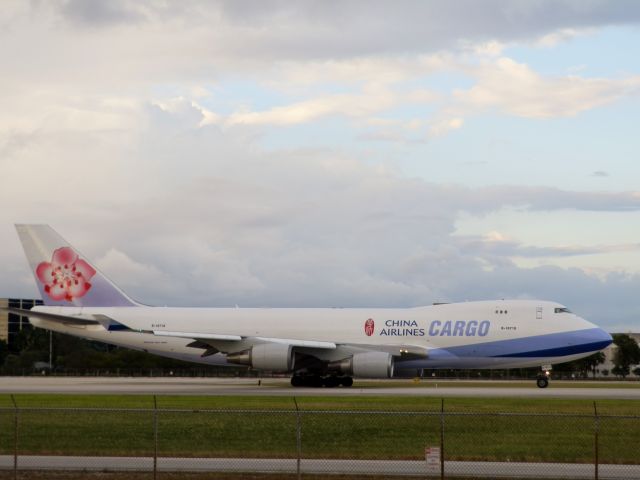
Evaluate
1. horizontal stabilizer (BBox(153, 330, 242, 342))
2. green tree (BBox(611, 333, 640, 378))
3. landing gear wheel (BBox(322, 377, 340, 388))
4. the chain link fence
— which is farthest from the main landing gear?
green tree (BBox(611, 333, 640, 378))

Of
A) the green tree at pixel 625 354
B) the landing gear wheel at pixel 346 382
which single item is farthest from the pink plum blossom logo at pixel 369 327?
the green tree at pixel 625 354

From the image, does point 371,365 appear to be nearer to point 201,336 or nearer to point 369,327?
point 369,327

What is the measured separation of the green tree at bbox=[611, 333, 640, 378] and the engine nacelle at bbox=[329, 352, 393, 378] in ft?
224

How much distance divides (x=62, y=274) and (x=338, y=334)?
50.6 feet

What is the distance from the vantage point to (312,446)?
22.8m

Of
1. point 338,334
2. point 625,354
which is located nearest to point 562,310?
point 338,334

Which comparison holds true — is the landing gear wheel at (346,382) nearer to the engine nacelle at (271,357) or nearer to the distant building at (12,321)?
the engine nacelle at (271,357)

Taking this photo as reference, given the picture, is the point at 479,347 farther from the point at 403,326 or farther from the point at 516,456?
the point at 516,456

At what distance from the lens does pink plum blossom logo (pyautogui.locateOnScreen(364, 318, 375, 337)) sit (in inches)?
2056

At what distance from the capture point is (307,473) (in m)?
18.4

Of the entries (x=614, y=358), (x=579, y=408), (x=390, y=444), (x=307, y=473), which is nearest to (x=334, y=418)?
(x=390, y=444)

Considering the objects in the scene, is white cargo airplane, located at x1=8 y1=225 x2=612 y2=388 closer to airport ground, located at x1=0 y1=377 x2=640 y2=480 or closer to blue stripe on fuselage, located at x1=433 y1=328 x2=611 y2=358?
blue stripe on fuselage, located at x1=433 y1=328 x2=611 y2=358

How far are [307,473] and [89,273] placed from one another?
131ft

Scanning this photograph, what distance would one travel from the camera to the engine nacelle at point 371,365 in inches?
1884
